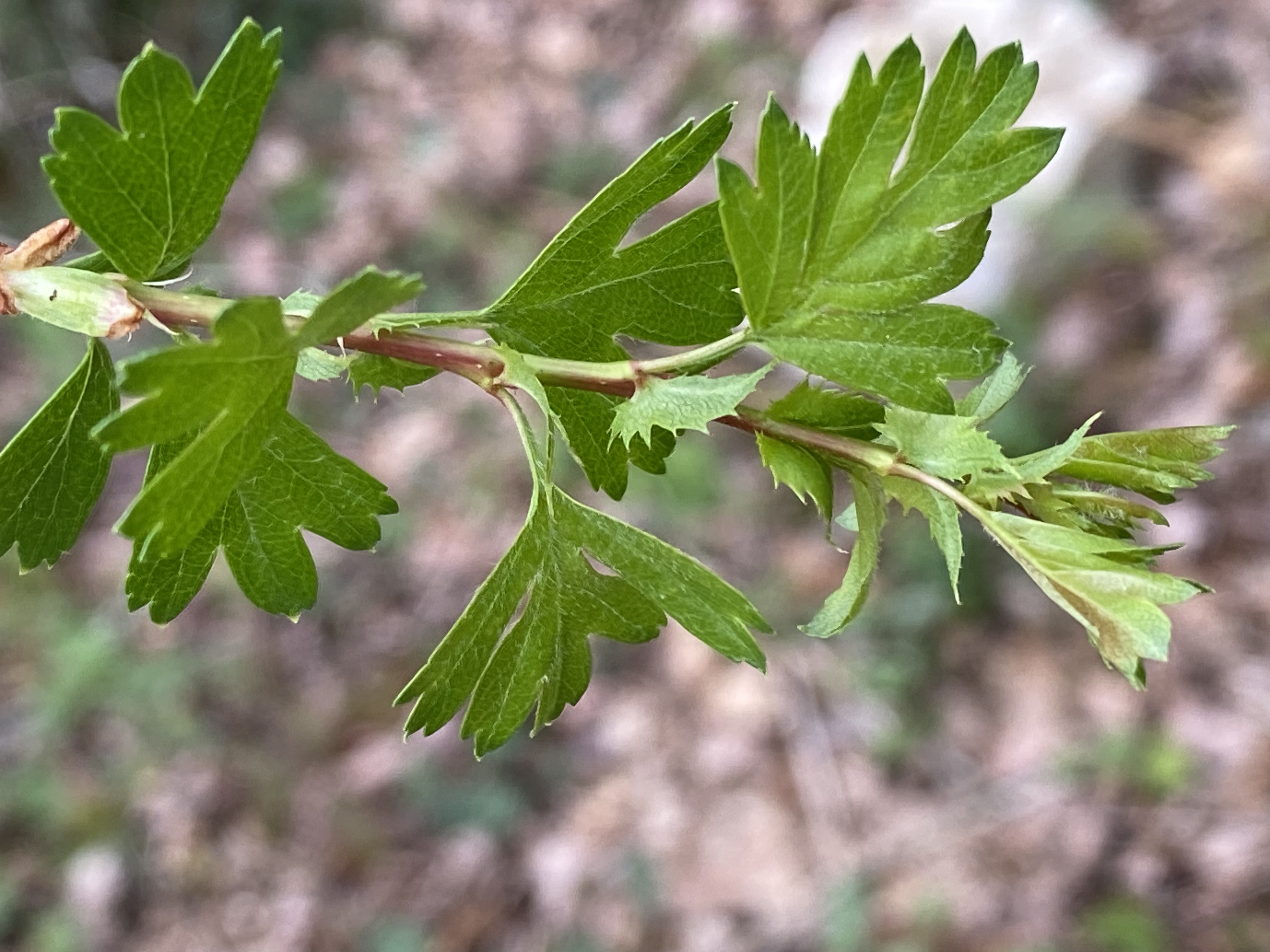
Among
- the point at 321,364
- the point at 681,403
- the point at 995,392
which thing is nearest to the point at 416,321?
the point at 321,364

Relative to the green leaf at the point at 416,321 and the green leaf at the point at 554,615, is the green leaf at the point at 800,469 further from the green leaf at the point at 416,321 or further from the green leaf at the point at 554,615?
the green leaf at the point at 416,321

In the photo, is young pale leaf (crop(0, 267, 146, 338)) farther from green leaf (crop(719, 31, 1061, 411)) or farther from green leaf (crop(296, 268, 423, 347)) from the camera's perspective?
green leaf (crop(719, 31, 1061, 411))

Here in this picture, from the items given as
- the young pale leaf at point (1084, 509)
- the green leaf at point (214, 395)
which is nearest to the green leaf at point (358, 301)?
the green leaf at point (214, 395)

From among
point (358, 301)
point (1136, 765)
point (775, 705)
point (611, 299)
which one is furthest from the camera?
point (775, 705)

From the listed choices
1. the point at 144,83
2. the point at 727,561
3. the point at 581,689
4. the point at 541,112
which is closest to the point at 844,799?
the point at 727,561

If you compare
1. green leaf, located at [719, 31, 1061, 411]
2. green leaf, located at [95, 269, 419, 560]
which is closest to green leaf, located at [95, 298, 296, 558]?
green leaf, located at [95, 269, 419, 560]

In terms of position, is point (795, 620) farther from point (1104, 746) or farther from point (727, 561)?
point (1104, 746)

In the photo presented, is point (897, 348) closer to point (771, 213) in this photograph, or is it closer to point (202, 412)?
point (771, 213)
